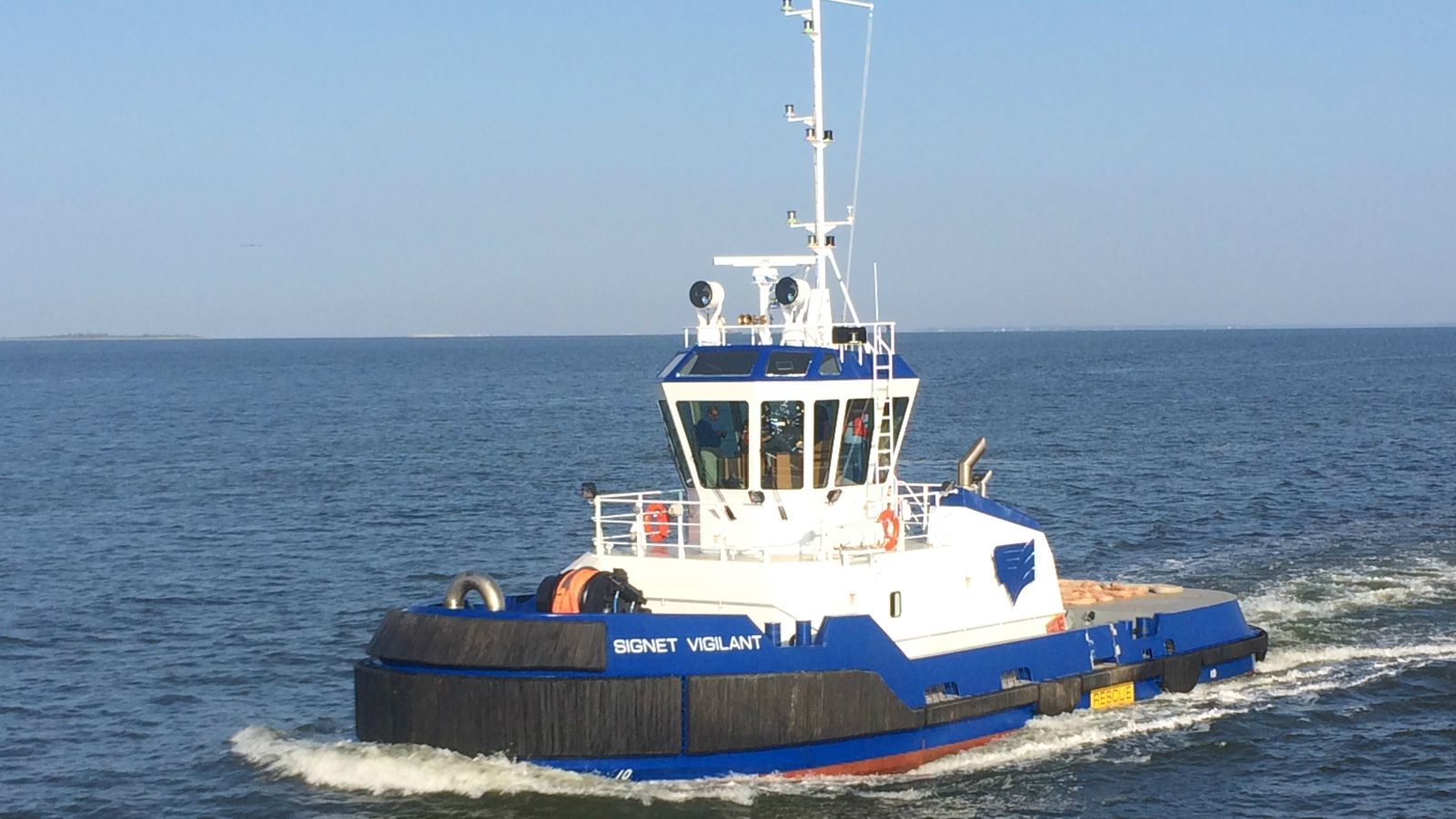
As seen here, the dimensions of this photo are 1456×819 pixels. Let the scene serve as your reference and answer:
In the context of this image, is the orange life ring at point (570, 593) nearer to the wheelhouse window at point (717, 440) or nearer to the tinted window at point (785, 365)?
the wheelhouse window at point (717, 440)

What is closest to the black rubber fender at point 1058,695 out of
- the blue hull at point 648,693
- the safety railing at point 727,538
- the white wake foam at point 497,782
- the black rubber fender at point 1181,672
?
the blue hull at point 648,693

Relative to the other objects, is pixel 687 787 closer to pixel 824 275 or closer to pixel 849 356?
pixel 849 356

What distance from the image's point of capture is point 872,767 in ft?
50.3

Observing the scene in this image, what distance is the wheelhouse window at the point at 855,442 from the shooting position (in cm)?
1666

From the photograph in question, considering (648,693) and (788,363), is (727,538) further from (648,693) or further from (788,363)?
(648,693)

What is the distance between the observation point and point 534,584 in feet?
83.0

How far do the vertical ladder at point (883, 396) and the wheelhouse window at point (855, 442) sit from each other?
0.28 feet

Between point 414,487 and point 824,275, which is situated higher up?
point 824,275

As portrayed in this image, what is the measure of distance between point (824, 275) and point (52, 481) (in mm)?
30670

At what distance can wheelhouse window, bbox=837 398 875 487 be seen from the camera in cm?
1666

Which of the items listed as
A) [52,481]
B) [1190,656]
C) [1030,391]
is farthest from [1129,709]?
[1030,391]

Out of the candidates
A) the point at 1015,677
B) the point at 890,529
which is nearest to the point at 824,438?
the point at 890,529

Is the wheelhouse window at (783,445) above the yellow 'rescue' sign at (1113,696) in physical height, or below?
above

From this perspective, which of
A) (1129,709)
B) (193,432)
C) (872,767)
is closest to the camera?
(872,767)
